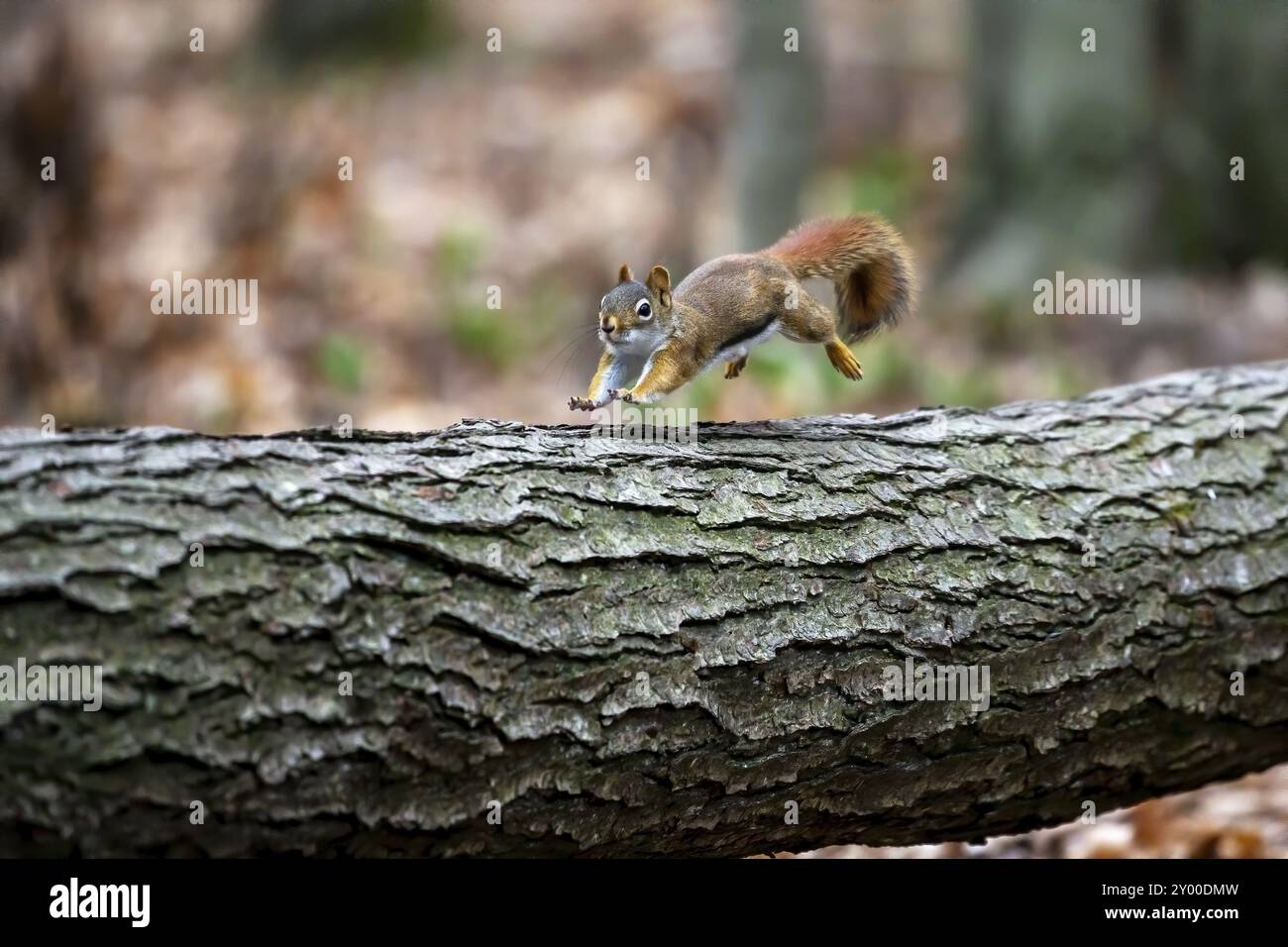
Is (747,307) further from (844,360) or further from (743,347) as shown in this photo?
(844,360)

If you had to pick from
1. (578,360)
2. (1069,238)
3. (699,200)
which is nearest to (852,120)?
(699,200)

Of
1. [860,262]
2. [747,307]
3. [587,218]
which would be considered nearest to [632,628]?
[747,307]

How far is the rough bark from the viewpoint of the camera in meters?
2.14

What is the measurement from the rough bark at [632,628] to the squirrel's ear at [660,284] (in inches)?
14.7

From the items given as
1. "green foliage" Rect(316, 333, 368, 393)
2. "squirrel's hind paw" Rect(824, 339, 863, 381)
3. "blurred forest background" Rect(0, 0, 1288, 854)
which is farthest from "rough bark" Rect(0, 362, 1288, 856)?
"green foliage" Rect(316, 333, 368, 393)

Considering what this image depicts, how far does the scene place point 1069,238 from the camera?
8.08 metres

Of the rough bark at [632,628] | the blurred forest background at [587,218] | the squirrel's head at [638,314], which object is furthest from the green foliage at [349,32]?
the rough bark at [632,628]

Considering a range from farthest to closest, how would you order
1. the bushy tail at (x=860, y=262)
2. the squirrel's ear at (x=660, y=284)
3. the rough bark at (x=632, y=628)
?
the bushy tail at (x=860, y=262) < the squirrel's ear at (x=660, y=284) < the rough bark at (x=632, y=628)

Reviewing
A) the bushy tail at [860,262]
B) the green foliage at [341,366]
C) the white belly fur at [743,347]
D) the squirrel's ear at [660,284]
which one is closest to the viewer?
the squirrel's ear at [660,284]

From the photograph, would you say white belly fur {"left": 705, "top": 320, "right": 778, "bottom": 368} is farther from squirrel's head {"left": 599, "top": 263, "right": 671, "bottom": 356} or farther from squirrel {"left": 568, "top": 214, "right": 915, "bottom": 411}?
squirrel's head {"left": 599, "top": 263, "right": 671, "bottom": 356}

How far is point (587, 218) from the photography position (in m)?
9.58

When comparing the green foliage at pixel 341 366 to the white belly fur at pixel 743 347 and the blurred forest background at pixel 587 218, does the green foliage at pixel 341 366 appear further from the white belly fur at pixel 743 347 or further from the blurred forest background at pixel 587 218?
the white belly fur at pixel 743 347

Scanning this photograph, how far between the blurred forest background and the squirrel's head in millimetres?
2797

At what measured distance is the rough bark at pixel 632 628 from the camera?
2.14 m
